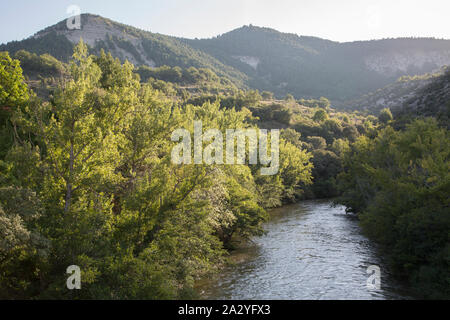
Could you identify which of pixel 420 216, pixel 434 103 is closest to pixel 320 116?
pixel 434 103

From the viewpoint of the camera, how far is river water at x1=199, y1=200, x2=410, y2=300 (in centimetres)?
2303

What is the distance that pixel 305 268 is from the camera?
28.2 m

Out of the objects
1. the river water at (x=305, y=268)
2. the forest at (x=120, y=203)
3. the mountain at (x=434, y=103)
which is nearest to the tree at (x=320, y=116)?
the mountain at (x=434, y=103)

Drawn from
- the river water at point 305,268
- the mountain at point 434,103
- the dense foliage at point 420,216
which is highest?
the mountain at point 434,103

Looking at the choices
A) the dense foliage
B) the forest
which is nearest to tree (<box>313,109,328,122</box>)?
the dense foliage

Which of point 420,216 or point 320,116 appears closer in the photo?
point 420,216

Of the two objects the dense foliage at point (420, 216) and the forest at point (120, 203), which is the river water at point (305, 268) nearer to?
the forest at point (120, 203)

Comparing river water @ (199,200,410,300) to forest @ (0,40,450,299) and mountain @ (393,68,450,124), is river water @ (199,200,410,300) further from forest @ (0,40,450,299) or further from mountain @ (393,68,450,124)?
mountain @ (393,68,450,124)

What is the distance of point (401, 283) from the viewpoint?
24625 mm

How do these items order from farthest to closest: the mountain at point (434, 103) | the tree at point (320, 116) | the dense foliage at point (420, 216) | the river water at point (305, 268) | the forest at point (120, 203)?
the tree at point (320, 116), the mountain at point (434, 103), the river water at point (305, 268), the dense foliage at point (420, 216), the forest at point (120, 203)

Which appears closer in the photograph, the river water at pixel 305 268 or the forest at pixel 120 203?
the forest at pixel 120 203

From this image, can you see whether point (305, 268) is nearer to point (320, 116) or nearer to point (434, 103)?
point (434, 103)

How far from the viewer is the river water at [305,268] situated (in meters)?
23.0
